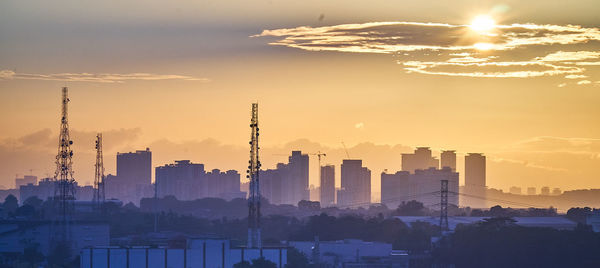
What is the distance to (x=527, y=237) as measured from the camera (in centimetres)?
7412

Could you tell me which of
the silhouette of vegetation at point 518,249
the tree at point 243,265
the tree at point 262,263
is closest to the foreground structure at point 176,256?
the tree at point 262,263

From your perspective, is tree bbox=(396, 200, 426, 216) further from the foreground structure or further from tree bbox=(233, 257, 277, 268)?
tree bbox=(233, 257, 277, 268)

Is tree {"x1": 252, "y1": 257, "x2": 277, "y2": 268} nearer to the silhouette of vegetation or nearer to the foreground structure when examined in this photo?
the foreground structure

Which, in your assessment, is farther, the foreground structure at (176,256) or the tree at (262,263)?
the foreground structure at (176,256)

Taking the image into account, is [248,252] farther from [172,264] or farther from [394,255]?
[394,255]

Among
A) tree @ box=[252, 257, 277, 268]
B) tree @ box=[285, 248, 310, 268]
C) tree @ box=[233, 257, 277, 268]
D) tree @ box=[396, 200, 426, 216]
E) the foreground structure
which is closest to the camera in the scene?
tree @ box=[233, 257, 277, 268]

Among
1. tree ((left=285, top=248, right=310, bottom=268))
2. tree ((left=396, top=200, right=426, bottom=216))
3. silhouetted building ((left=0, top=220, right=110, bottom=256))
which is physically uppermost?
tree ((left=396, top=200, right=426, bottom=216))

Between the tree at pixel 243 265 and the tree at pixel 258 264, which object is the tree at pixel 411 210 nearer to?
the tree at pixel 258 264

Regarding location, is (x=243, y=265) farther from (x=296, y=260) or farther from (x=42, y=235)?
(x=42, y=235)

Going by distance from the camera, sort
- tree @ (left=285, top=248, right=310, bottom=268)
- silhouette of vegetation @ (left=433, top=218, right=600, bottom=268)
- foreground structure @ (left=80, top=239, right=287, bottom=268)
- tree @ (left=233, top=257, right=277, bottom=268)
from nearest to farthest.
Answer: tree @ (left=233, top=257, right=277, bottom=268), foreground structure @ (left=80, top=239, right=287, bottom=268), tree @ (left=285, top=248, right=310, bottom=268), silhouette of vegetation @ (left=433, top=218, right=600, bottom=268)

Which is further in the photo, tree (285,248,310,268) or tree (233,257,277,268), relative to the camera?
tree (285,248,310,268)

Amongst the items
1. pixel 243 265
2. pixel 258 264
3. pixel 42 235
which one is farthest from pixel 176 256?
pixel 42 235

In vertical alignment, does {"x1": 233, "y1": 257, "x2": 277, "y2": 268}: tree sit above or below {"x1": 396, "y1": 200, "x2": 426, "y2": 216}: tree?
below

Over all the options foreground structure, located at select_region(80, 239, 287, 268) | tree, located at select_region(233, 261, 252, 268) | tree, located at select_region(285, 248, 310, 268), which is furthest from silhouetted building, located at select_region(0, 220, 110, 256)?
tree, located at select_region(233, 261, 252, 268)
